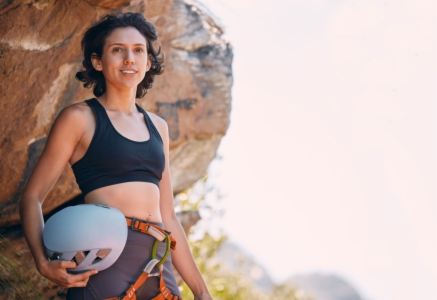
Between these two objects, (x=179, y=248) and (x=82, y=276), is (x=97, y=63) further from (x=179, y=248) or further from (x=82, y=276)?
(x=82, y=276)

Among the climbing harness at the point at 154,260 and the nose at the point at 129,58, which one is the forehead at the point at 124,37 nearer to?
the nose at the point at 129,58

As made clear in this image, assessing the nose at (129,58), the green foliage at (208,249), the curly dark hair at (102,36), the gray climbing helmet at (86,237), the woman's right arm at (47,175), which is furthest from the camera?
the green foliage at (208,249)

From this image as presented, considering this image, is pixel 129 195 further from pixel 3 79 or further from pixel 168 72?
pixel 168 72

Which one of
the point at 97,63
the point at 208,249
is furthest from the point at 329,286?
the point at 97,63

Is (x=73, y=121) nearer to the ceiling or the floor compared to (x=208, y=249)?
nearer to the ceiling

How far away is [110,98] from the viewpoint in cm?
334

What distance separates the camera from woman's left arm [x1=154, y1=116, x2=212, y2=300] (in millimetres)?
3406

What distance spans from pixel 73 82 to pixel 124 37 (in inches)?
41.1

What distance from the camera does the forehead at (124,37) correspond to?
3.32 meters

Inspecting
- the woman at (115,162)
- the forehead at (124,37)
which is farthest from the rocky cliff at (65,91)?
the forehead at (124,37)

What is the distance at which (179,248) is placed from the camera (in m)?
3.42

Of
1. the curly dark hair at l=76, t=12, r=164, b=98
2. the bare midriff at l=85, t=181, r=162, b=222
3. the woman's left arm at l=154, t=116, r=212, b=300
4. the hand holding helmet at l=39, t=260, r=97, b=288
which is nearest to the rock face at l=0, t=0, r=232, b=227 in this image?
the curly dark hair at l=76, t=12, r=164, b=98

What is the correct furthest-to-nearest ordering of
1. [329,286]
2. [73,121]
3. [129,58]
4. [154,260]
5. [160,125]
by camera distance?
[329,286] < [160,125] < [129,58] < [73,121] < [154,260]

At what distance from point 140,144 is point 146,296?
0.69 metres
